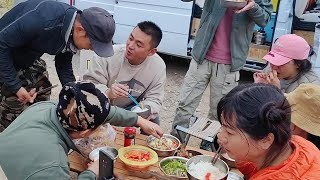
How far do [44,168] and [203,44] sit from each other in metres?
2.54

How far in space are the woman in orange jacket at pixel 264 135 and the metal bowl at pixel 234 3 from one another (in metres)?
1.98

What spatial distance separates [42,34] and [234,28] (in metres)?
1.94

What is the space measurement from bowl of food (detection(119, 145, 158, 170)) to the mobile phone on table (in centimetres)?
38

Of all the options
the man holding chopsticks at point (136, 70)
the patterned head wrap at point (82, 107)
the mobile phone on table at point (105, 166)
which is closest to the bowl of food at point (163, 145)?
the man holding chopsticks at point (136, 70)

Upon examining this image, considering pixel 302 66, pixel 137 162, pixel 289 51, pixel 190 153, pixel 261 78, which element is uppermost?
pixel 289 51

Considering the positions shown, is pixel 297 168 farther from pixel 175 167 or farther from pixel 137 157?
pixel 137 157

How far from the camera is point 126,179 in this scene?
101 inches

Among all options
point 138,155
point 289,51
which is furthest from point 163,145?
point 289,51

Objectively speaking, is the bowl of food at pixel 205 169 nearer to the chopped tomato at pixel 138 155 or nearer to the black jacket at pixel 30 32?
the chopped tomato at pixel 138 155

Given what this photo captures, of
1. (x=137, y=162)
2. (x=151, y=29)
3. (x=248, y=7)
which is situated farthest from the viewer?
(x=248, y=7)

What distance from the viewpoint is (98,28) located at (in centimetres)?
300

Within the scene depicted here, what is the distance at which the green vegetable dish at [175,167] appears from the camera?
8.61 feet

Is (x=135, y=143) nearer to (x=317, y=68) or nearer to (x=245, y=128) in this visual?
(x=245, y=128)

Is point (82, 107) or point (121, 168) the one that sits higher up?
point (82, 107)
